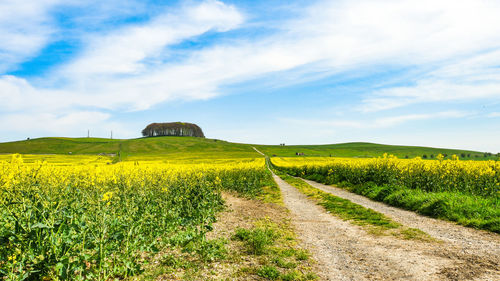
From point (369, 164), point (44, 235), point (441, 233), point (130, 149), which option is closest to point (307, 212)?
point (441, 233)

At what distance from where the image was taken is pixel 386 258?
6.50m

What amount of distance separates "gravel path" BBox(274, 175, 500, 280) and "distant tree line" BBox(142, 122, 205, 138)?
180934mm

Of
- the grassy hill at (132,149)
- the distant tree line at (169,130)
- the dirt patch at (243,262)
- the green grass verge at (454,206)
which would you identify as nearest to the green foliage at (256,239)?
the dirt patch at (243,262)

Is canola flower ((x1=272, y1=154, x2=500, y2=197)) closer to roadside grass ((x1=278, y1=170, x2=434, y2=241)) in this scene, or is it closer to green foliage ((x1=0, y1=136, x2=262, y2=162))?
roadside grass ((x1=278, y1=170, x2=434, y2=241))

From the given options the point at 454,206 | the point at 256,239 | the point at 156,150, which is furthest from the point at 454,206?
the point at 156,150

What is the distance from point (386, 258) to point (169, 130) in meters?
185

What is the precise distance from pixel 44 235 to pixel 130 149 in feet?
386

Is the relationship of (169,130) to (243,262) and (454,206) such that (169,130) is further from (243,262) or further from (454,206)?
(243,262)

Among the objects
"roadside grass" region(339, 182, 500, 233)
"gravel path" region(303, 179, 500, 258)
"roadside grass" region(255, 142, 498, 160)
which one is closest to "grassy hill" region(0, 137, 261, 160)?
"roadside grass" region(255, 142, 498, 160)

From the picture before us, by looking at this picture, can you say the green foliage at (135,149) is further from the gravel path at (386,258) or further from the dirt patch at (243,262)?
the gravel path at (386,258)

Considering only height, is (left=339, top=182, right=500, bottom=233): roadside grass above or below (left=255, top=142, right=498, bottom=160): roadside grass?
below

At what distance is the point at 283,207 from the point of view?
13.7 meters

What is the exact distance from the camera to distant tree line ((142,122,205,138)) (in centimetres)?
18062

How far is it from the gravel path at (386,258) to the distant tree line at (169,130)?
181m
